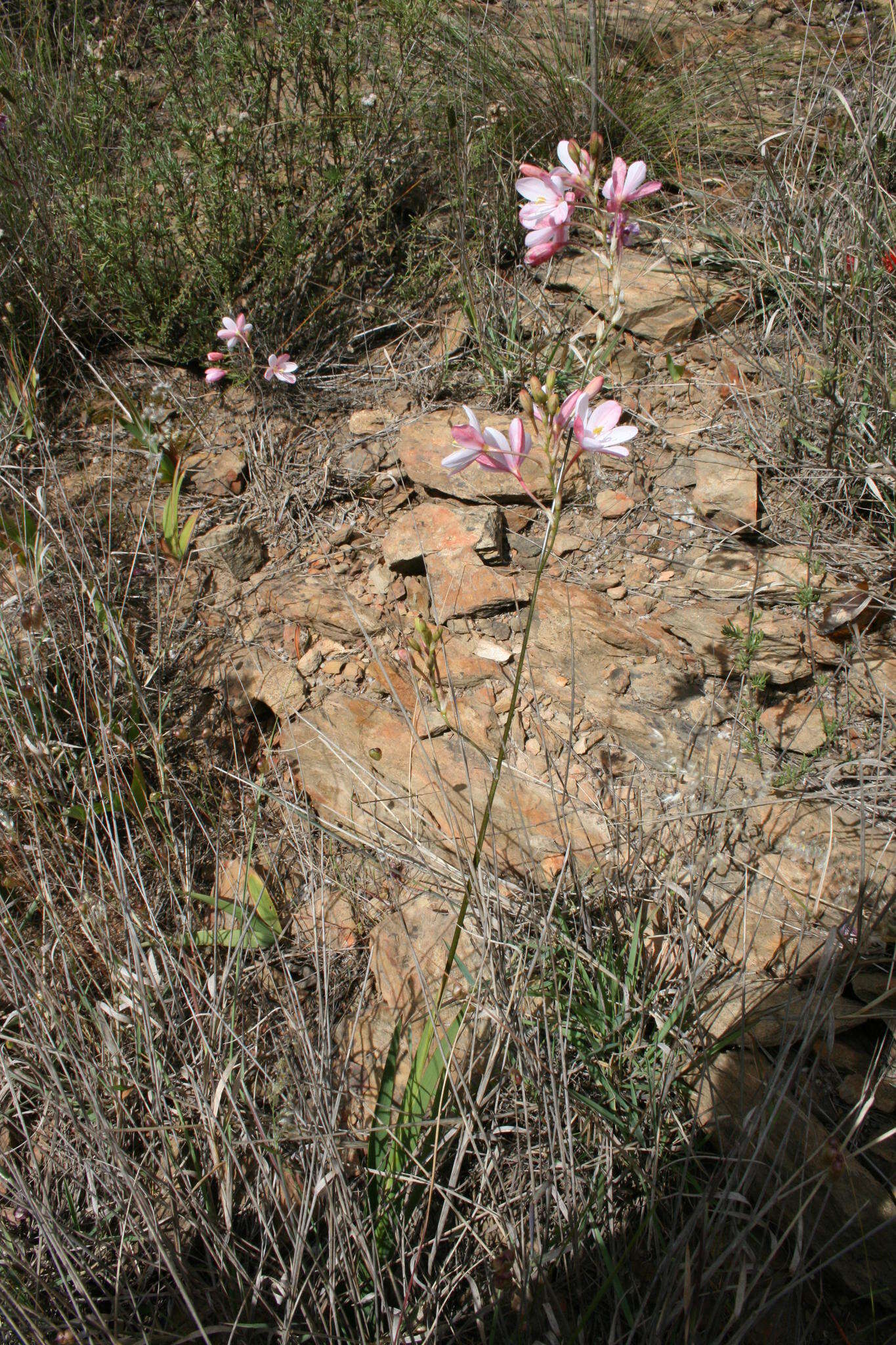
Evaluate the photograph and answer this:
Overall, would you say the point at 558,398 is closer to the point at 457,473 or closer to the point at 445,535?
the point at 445,535

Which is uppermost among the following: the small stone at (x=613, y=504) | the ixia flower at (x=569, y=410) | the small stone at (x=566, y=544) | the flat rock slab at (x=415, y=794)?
the ixia flower at (x=569, y=410)

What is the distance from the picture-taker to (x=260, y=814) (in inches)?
84.0

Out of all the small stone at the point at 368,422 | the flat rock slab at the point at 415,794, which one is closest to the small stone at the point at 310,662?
the flat rock slab at the point at 415,794

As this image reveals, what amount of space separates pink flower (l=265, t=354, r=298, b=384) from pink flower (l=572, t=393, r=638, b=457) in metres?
1.69

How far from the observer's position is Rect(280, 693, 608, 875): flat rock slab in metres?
1.92

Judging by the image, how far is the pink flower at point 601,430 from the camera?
1233mm

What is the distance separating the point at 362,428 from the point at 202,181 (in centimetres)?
111

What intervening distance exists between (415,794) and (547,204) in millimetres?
1366

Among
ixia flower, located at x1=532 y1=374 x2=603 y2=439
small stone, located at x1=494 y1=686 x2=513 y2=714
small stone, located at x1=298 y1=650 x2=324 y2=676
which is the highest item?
ixia flower, located at x1=532 y1=374 x2=603 y2=439

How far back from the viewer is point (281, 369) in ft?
9.22

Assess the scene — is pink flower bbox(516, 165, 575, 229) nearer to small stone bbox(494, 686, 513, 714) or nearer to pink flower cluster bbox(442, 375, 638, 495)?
pink flower cluster bbox(442, 375, 638, 495)

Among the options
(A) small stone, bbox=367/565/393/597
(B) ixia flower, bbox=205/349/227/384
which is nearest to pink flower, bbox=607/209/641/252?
(A) small stone, bbox=367/565/393/597

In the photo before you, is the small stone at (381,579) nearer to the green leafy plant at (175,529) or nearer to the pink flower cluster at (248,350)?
the green leafy plant at (175,529)

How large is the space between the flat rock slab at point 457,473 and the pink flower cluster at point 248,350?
50cm
